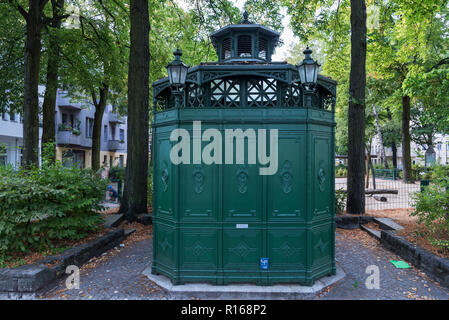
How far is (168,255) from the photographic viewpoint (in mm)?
5941

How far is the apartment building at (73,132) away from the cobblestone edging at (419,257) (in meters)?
12.2

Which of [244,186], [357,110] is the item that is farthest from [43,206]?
[357,110]

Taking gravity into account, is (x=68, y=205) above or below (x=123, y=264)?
above

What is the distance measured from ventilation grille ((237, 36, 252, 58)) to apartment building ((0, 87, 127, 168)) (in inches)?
384

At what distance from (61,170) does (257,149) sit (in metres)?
4.73

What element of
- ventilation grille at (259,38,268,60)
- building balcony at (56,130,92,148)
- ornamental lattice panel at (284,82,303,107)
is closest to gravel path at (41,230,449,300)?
ornamental lattice panel at (284,82,303,107)

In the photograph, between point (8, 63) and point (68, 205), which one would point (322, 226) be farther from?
point (8, 63)

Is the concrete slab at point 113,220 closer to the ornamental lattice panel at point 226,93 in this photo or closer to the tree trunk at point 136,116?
the tree trunk at point 136,116

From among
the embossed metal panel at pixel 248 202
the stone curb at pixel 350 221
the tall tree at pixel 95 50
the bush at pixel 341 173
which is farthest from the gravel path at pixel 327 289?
the bush at pixel 341 173

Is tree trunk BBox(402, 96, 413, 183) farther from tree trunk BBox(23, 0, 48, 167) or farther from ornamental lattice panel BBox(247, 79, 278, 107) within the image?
tree trunk BBox(23, 0, 48, 167)

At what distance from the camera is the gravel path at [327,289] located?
5340mm

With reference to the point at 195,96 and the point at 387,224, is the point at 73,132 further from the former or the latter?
the point at 387,224

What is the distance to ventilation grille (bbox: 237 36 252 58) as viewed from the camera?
292 inches

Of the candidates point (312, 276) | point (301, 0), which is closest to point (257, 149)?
point (312, 276)
